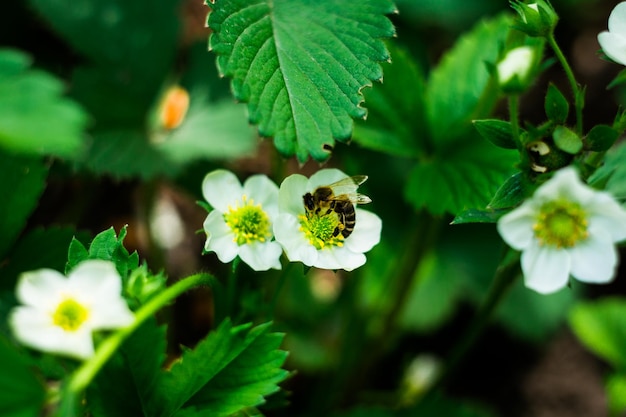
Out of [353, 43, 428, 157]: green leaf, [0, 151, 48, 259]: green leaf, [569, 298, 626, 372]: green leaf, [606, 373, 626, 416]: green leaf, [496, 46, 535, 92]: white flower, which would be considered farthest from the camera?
[569, 298, 626, 372]: green leaf

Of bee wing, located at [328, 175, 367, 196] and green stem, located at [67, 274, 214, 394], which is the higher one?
green stem, located at [67, 274, 214, 394]

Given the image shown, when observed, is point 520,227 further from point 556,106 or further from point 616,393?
point 616,393

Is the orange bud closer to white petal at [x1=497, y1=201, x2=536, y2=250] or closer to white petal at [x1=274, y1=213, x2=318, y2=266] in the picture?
white petal at [x1=274, y1=213, x2=318, y2=266]

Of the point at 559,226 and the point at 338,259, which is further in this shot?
the point at 338,259

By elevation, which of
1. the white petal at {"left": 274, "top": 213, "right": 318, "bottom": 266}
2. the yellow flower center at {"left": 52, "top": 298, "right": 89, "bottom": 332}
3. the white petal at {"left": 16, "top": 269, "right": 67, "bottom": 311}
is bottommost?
the white petal at {"left": 274, "top": 213, "right": 318, "bottom": 266}

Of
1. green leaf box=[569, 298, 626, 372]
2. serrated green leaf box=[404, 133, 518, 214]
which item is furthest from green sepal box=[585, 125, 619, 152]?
green leaf box=[569, 298, 626, 372]

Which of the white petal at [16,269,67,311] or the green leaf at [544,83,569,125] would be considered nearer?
the white petal at [16,269,67,311]

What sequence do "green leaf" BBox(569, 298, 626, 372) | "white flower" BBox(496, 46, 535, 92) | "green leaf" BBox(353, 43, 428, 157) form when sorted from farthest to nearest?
"green leaf" BBox(569, 298, 626, 372) < "green leaf" BBox(353, 43, 428, 157) < "white flower" BBox(496, 46, 535, 92)

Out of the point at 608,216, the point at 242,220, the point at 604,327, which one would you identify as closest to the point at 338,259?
the point at 242,220

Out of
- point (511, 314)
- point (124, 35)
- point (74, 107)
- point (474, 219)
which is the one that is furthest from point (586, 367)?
point (74, 107)
